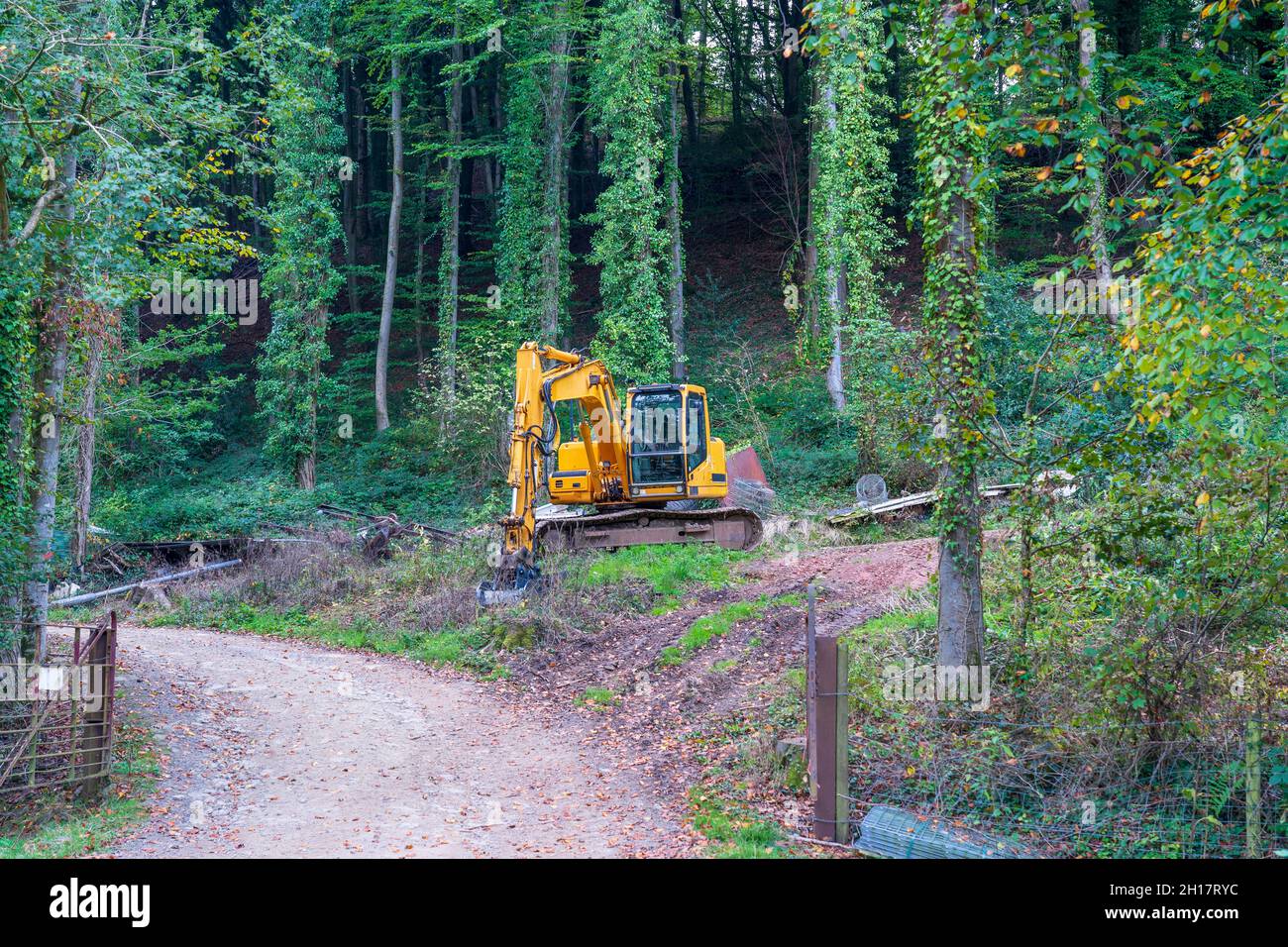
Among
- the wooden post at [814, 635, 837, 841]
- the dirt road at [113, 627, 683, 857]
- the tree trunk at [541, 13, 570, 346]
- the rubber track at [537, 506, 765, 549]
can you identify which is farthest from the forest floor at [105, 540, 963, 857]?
the tree trunk at [541, 13, 570, 346]

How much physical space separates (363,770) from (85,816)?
2.31 metres

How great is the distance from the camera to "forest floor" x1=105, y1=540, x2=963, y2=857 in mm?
7684

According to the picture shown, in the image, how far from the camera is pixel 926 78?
27.8 feet

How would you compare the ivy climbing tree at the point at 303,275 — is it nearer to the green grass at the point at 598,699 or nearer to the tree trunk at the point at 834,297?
the tree trunk at the point at 834,297

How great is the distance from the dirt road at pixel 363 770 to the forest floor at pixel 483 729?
0.03m

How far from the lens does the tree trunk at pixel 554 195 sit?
86.0 ft

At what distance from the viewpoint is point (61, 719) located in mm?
8945

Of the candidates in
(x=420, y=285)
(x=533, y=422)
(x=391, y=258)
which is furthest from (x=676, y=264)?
(x=533, y=422)

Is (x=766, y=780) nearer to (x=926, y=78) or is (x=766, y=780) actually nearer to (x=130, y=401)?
(x=926, y=78)

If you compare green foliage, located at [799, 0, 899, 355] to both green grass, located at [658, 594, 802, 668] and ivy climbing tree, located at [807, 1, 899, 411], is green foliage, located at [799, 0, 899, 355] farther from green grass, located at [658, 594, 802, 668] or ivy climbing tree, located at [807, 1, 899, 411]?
green grass, located at [658, 594, 802, 668]

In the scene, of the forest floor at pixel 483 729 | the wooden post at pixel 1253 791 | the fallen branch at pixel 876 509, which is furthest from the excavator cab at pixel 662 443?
the wooden post at pixel 1253 791

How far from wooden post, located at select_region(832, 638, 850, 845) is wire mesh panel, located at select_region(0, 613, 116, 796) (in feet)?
20.0
